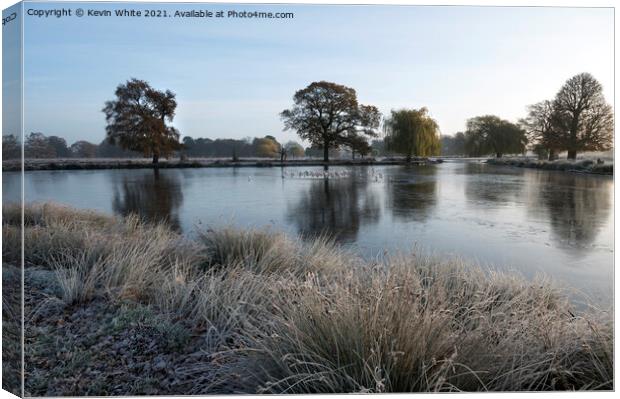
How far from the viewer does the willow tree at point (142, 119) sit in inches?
171

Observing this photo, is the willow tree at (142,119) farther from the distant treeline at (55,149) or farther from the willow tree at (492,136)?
the willow tree at (492,136)

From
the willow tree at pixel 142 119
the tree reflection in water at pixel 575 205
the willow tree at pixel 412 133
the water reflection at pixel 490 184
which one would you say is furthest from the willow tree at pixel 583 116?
the willow tree at pixel 142 119

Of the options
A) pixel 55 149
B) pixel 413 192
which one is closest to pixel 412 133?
pixel 413 192

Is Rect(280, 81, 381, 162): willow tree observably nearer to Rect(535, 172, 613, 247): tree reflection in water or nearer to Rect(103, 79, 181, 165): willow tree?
Rect(103, 79, 181, 165): willow tree

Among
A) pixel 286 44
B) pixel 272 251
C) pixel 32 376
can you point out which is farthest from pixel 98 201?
pixel 286 44

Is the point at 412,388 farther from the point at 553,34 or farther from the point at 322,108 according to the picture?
the point at 553,34

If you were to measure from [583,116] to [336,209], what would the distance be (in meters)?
2.47

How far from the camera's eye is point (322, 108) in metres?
4.53

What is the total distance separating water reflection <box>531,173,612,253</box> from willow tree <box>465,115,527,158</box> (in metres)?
0.47

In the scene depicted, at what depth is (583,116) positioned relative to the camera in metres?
4.33

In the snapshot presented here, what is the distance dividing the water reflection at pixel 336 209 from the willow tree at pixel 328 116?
1.19 ft

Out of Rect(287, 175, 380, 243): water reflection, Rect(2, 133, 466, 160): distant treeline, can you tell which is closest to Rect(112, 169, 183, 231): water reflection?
Rect(2, 133, 466, 160): distant treeline

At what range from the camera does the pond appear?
177 inches

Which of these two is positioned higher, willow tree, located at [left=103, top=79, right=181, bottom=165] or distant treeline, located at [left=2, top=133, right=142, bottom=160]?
willow tree, located at [left=103, top=79, right=181, bottom=165]
